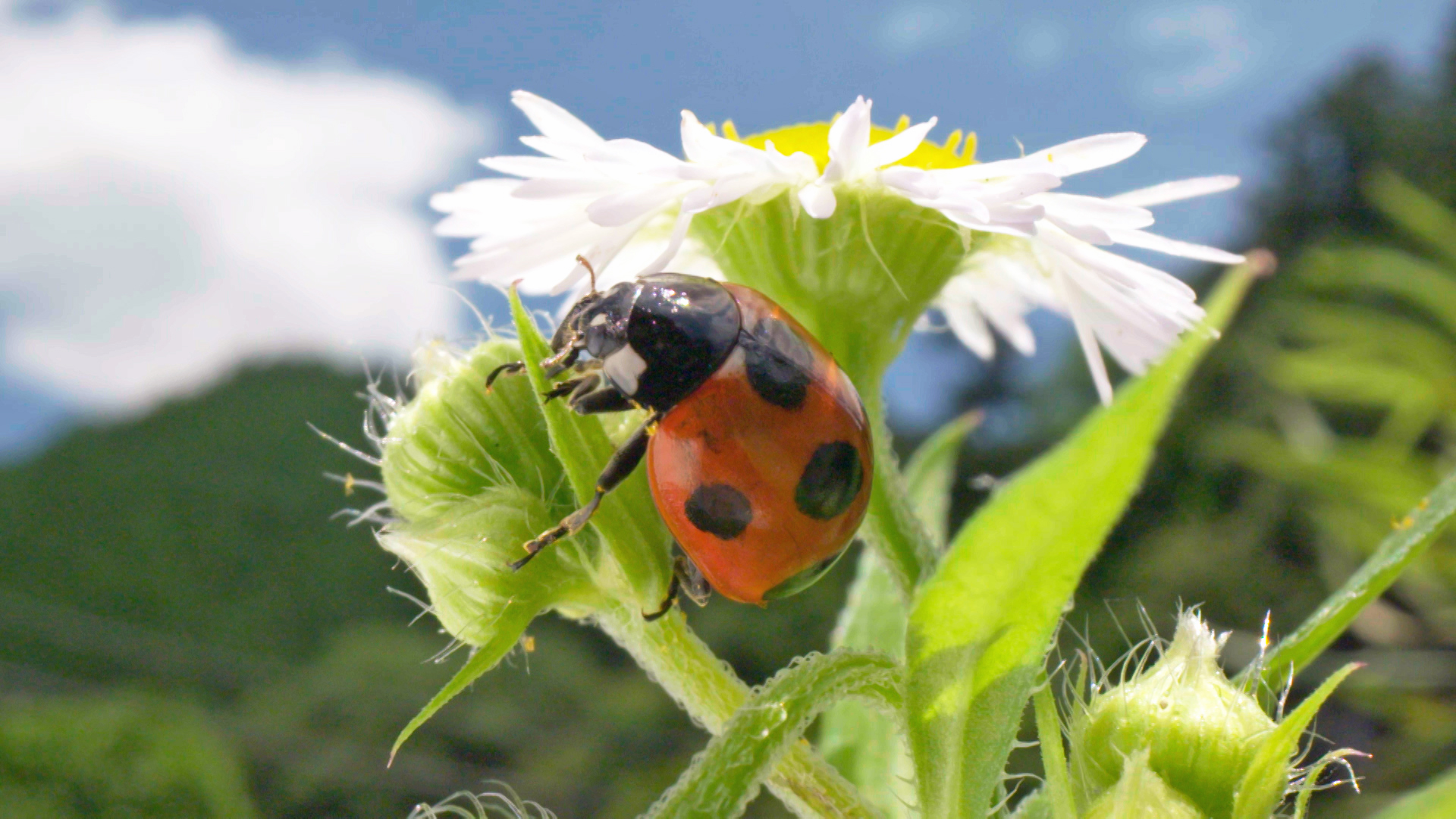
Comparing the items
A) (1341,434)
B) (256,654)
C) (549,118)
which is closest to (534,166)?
(549,118)

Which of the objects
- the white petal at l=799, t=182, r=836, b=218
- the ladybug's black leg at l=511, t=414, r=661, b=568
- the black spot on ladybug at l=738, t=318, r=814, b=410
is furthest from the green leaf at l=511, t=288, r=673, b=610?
the white petal at l=799, t=182, r=836, b=218

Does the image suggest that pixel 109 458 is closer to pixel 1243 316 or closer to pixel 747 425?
pixel 1243 316

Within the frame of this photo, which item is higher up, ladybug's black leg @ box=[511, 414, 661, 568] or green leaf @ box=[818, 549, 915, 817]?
ladybug's black leg @ box=[511, 414, 661, 568]

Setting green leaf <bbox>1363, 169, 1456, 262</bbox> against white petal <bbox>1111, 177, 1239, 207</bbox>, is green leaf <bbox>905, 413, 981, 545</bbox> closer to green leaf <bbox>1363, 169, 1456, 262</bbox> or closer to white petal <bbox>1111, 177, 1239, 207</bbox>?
white petal <bbox>1111, 177, 1239, 207</bbox>

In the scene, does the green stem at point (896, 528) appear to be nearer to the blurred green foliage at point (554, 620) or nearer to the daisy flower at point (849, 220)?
the daisy flower at point (849, 220)

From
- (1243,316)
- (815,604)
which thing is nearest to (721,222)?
(815,604)

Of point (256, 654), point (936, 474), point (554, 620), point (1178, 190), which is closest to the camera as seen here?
point (1178, 190)

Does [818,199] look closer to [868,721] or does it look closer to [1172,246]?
[1172,246]
